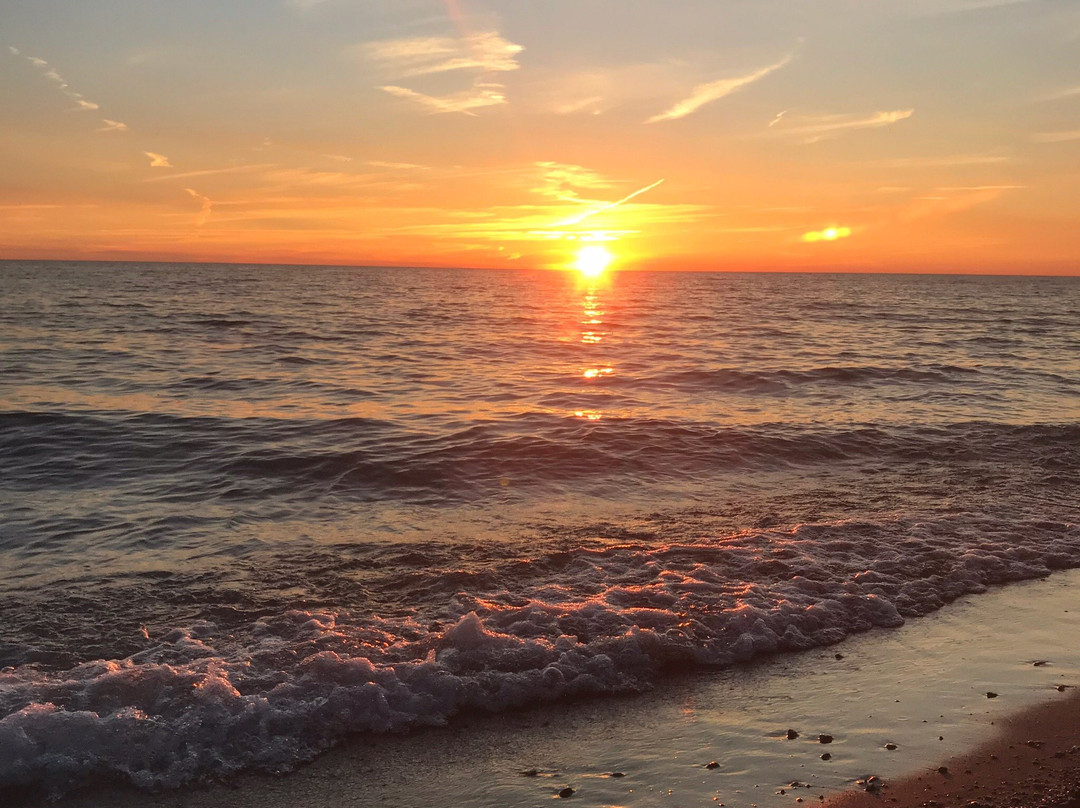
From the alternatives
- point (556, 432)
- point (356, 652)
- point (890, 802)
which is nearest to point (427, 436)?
point (556, 432)

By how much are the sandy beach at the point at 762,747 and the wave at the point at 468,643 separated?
0.26m

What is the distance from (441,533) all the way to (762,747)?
5.46 metres

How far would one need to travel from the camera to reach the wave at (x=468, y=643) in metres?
5.21

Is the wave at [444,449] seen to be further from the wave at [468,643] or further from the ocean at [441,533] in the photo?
the wave at [468,643]

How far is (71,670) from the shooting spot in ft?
20.0

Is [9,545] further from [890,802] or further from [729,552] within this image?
[890,802]

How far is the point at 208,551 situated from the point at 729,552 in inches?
225

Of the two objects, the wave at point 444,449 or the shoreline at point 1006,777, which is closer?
the shoreline at point 1006,777

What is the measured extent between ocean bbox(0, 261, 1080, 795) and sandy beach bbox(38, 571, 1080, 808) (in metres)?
0.28

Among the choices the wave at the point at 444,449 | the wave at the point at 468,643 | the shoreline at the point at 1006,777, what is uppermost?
the wave at the point at 444,449

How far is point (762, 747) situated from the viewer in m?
4.96

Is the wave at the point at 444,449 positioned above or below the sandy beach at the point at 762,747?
above

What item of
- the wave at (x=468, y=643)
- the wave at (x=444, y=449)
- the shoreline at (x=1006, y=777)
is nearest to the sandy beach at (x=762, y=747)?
the shoreline at (x=1006, y=777)

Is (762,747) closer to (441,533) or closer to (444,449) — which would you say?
(441,533)
